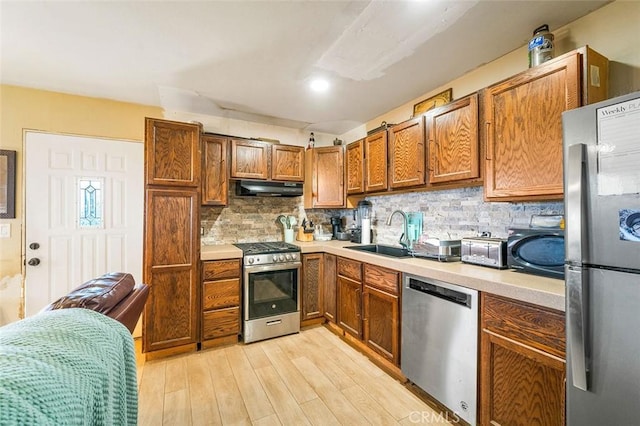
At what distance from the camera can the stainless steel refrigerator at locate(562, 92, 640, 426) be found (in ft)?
3.15

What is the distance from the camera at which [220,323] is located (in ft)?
8.76

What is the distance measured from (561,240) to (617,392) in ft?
2.47

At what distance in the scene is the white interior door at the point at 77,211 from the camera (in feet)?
8.16

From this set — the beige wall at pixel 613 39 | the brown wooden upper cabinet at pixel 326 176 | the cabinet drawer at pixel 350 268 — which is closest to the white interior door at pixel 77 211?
the brown wooden upper cabinet at pixel 326 176

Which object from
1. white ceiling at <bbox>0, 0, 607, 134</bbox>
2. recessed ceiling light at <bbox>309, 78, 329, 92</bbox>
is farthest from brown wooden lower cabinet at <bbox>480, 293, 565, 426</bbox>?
recessed ceiling light at <bbox>309, 78, 329, 92</bbox>

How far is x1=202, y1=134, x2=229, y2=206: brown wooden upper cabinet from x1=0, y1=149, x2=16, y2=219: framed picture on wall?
1.55 m

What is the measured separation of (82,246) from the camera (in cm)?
264

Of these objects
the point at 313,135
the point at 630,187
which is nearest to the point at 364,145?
the point at 313,135

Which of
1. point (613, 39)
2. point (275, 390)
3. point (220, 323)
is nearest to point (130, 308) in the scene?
point (275, 390)

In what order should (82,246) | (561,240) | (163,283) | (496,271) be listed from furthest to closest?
(82,246)
(163,283)
(496,271)
(561,240)

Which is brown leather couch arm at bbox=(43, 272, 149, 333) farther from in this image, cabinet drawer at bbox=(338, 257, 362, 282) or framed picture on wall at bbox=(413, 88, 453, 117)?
framed picture on wall at bbox=(413, 88, 453, 117)

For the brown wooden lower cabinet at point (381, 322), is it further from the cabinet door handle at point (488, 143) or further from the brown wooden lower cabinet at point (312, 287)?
the cabinet door handle at point (488, 143)

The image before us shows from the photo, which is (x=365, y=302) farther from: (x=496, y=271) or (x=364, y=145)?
(x=364, y=145)

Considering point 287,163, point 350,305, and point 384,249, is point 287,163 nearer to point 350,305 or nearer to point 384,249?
point 384,249
